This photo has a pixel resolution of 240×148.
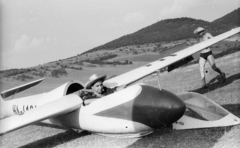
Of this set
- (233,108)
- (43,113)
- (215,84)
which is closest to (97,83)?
(43,113)

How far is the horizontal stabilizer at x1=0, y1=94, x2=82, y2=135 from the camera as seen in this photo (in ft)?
20.4

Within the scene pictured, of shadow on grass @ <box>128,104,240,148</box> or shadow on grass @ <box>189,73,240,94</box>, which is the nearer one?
shadow on grass @ <box>128,104,240,148</box>

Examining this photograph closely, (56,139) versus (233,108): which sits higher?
(233,108)

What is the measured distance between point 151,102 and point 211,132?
5.48 ft

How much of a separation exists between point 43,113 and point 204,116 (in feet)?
12.6

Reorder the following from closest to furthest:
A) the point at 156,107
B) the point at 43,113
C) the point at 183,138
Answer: the point at 156,107, the point at 183,138, the point at 43,113

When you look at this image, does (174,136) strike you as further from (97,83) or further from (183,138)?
(97,83)

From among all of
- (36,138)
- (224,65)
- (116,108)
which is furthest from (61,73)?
(116,108)

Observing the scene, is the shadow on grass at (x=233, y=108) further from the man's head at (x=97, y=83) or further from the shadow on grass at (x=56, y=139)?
the shadow on grass at (x=56, y=139)

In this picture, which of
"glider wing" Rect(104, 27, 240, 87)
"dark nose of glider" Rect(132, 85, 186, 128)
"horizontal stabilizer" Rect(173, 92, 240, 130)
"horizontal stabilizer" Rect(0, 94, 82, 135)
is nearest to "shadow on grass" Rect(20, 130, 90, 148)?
"horizontal stabilizer" Rect(0, 94, 82, 135)

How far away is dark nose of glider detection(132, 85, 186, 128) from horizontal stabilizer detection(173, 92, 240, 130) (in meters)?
0.87

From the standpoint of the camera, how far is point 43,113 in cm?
652

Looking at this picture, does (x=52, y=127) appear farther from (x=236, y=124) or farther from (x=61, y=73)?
(x=61, y=73)

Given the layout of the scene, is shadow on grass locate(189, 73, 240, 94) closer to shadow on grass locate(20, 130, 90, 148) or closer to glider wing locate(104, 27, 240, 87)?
Result: glider wing locate(104, 27, 240, 87)
